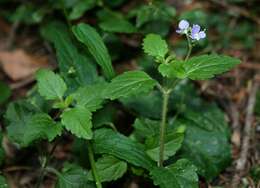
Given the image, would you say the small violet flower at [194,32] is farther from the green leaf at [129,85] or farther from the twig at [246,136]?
the twig at [246,136]

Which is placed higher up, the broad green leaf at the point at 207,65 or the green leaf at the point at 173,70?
the green leaf at the point at 173,70

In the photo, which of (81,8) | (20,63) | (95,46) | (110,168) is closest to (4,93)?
(20,63)

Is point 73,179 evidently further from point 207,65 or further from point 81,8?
point 81,8

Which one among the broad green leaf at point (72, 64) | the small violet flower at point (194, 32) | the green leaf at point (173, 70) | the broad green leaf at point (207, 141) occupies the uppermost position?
the small violet flower at point (194, 32)

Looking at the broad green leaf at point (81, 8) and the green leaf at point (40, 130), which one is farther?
the broad green leaf at point (81, 8)

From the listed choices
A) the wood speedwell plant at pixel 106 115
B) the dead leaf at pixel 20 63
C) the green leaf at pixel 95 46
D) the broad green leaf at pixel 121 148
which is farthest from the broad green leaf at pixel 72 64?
the dead leaf at pixel 20 63

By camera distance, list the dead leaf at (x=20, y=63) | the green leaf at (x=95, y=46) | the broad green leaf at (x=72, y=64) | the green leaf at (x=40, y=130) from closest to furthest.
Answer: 1. the green leaf at (x=40, y=130)
2. the green leaf at (x=95, y=46)
3. the broad green leaf at (x=72, y=64)
4. the dead leaf at (x=20, y=63)

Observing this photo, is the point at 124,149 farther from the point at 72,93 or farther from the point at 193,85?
the point at 193,85
